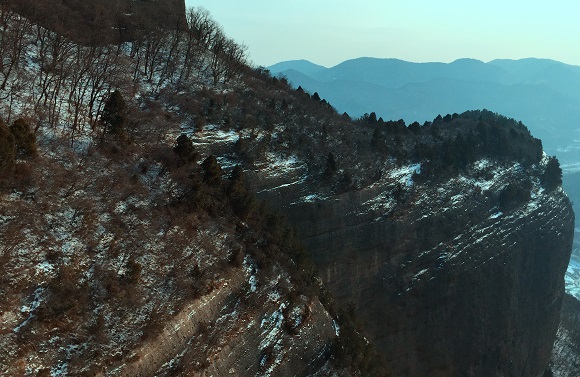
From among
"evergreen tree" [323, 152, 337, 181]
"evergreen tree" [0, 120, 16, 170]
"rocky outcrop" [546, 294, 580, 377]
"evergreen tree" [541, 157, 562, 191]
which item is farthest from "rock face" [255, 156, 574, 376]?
"evergreen tree" [0, 120, 16, 170]

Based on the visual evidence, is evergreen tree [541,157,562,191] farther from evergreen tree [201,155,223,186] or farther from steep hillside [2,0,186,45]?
steep hillside [2,0,186,45]

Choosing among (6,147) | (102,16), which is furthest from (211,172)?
(102,16)

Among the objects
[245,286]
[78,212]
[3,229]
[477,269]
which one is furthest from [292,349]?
[477,269]

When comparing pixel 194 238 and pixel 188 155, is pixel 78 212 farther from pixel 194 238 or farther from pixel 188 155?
pixel 188 155

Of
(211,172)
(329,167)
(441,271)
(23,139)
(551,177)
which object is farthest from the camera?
(551,177)

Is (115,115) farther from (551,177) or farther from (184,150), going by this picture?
(551,177)

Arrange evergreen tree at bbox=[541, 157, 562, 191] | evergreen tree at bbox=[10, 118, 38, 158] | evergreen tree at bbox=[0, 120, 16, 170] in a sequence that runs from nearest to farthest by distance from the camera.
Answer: evergreen tree at bbox=[0, 120, 16, 170] < evergreen tree at bbox=[10, 118, 38, 158] < evergreen tree at bbox=[541, 157, 562, 191]

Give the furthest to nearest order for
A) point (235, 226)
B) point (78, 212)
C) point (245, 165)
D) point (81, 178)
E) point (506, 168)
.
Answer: point (506, 168), point (245, 165), point (235, 226), point (81, 178), point (78, 212)
